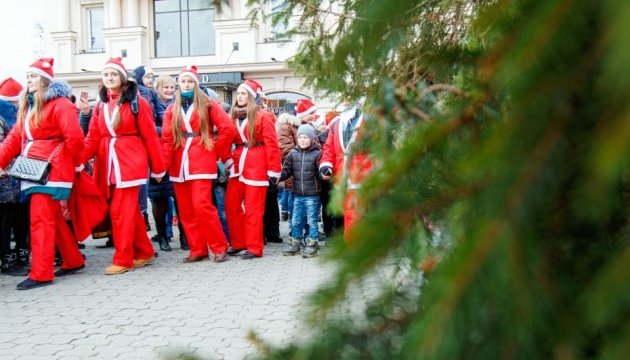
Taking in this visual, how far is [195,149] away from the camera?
6672mm

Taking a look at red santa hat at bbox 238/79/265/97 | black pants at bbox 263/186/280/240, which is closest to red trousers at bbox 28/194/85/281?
red santa hat at bbox 238/79/265/97

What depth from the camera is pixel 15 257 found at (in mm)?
6527

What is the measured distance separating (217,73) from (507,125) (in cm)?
2474

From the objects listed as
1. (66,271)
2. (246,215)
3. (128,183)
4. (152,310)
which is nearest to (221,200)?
(246,215)

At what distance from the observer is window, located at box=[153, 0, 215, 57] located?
25.6m

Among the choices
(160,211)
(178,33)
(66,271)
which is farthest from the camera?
(178,33)

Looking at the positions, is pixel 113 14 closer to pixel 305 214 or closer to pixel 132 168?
pixel 305 214

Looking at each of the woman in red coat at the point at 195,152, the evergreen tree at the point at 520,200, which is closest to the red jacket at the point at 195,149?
the woman in red coat at the point at 195,152

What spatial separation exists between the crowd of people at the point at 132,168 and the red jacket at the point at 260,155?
0.01 metres

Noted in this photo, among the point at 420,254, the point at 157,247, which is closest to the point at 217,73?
the point at 157,247

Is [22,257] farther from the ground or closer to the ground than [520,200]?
closer to the ground

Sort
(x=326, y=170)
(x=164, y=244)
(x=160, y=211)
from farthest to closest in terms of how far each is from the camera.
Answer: (x=164, y=244), (x=160, y=211), (x=326, y=170)

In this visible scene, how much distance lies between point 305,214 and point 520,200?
6844 millimetres

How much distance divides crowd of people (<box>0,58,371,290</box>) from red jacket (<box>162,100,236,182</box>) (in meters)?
0.01
